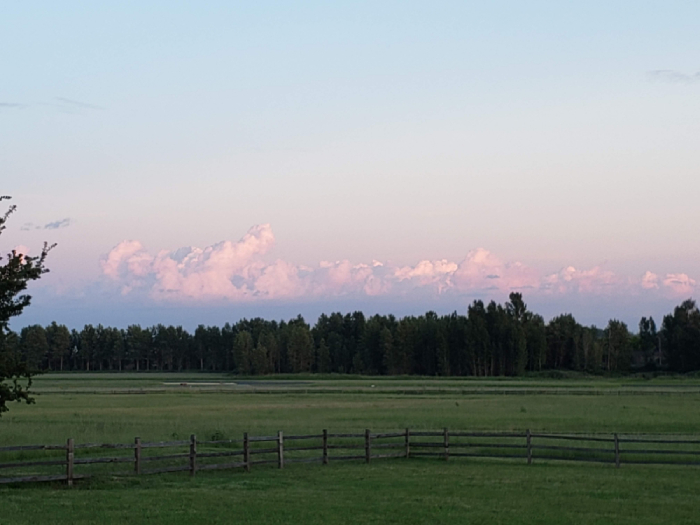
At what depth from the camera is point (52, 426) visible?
4353 cm

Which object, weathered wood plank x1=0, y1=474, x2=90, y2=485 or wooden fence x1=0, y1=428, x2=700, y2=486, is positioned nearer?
weathered wood plank x1=0, y1=474, x2=90, y2=485

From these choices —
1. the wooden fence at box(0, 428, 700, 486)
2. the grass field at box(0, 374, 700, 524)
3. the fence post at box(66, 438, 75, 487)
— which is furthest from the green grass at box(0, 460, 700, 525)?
the wooden fence at box(0, 428, 700, 486)

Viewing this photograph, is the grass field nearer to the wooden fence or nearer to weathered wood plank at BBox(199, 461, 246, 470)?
weathered wood plank at BBox(199, 461, 246, 470)

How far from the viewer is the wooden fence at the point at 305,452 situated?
2538cm

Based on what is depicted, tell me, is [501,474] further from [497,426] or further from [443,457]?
[497,426]

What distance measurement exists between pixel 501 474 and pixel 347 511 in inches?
335

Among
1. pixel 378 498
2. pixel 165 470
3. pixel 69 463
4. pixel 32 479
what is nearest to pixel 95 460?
pixel 69 463

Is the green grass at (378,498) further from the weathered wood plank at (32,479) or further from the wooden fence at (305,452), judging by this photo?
the wooden fence at (305,452)

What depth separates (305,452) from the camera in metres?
33.2

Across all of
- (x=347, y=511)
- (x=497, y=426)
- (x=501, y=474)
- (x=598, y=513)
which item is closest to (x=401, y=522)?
(x=347, y=511)

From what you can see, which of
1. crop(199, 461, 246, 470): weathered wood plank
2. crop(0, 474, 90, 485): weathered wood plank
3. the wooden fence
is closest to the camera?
crop(0, 474, 90, 485): weathered wood plank

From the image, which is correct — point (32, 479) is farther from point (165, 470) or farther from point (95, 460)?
point (165, 470)

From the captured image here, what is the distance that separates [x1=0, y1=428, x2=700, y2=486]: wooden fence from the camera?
25.4m

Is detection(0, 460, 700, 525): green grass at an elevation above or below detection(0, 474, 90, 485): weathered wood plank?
below
